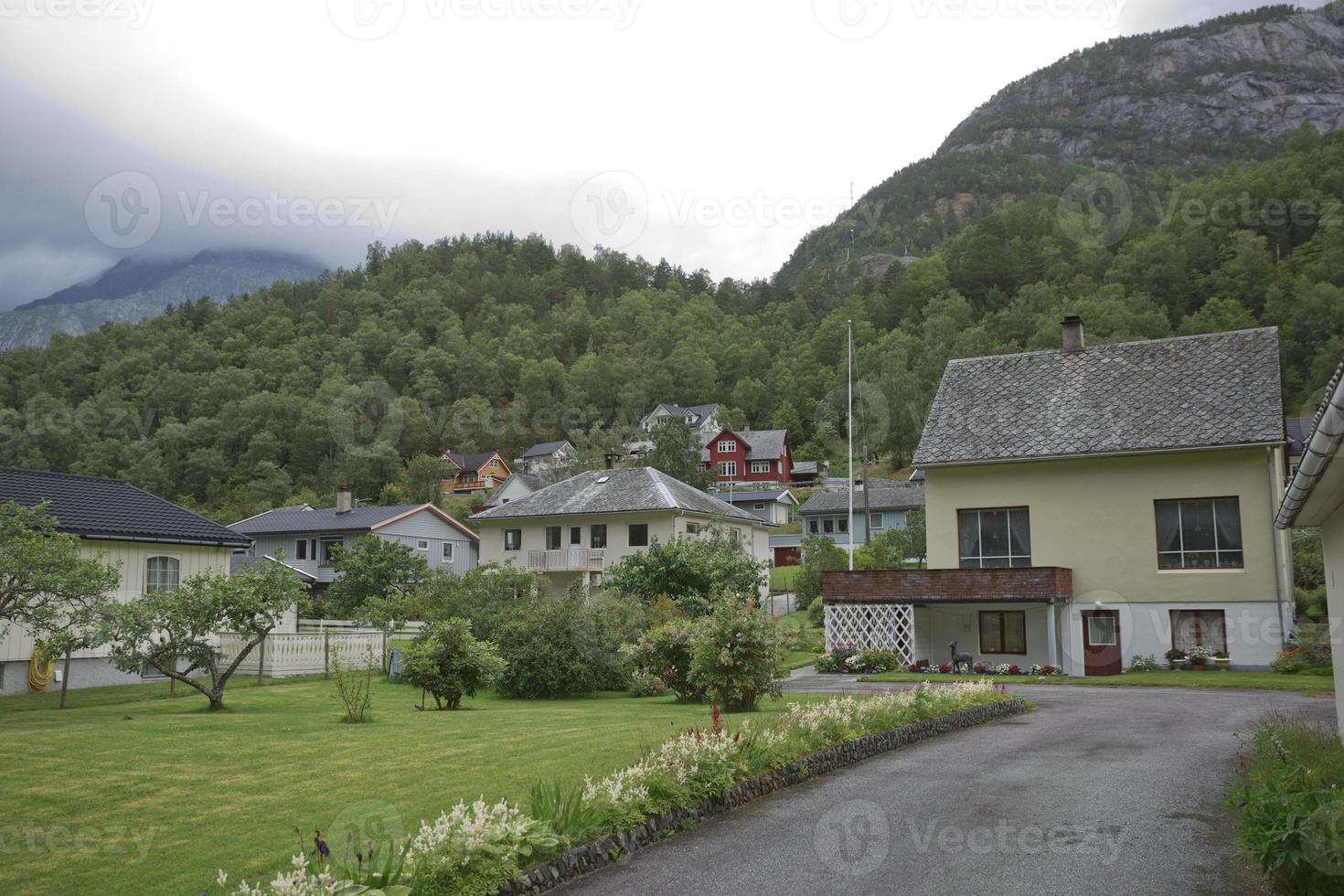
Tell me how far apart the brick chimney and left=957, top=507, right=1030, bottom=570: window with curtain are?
286 inches

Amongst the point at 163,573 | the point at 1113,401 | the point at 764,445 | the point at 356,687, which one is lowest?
the point at 356,687

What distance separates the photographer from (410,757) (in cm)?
1084

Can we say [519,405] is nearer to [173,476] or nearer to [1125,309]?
[173,476]

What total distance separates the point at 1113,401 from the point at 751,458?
2681 inches

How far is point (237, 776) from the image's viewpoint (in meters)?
9.74

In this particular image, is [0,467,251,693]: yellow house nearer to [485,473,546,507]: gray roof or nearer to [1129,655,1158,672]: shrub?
[1129,655,1158,672]: shrub

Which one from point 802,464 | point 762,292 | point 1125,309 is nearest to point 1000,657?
point 1125,309

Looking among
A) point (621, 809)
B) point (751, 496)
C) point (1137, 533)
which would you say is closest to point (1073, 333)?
point (1137, 533)

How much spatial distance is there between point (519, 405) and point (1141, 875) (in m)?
106

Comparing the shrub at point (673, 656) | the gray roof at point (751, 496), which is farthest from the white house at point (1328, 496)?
the gray roof at point (751, 496)

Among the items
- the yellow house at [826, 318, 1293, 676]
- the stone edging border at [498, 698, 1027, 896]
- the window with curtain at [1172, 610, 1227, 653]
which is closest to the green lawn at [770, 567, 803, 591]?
the yellow house at [826, 318, 1293, 676]

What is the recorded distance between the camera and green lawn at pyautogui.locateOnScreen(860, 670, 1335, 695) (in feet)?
74.4

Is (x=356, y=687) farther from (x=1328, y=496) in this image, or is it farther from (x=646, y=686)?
(x=1328, y=496)

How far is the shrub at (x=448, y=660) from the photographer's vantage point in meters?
17.9
